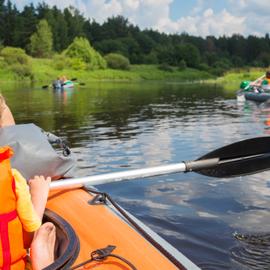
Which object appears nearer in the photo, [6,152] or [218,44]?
[6,152]

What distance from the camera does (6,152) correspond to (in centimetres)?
208

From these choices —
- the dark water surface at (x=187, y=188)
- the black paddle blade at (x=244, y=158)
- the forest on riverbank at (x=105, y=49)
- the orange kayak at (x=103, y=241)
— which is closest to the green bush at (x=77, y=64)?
the forest on riverbank at (x=105, y=49)

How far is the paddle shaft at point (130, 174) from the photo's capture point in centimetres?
341

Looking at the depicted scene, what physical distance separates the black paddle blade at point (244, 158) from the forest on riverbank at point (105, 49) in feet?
157

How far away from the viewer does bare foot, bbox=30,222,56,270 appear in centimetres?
227

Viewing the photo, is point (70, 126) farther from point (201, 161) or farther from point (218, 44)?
point (218, 44)

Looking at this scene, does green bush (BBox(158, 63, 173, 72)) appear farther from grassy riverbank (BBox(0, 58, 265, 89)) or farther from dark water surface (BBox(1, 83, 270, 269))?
dark water surface (BBox(1, 83, 270, 269))

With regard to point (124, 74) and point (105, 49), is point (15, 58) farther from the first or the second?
point (105, 49)

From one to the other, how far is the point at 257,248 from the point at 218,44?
394 ft

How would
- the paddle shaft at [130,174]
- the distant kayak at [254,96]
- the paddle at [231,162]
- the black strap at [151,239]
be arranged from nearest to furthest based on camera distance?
the black strap at [151,239] → the paddle shaft at [130,174] → the paddle at [231,162] → the distant kayak at [254,96]

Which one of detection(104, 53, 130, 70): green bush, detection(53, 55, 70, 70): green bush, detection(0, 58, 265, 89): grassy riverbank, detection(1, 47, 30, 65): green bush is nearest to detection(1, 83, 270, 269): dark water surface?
detection(0, 58, 265, 89): grassy riverbank

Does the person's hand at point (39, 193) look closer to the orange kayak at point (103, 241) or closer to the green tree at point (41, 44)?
the orange kayak at point (103, 241)

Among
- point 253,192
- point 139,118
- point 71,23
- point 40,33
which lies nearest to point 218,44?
point 71,23

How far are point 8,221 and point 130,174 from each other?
1.58 meters
